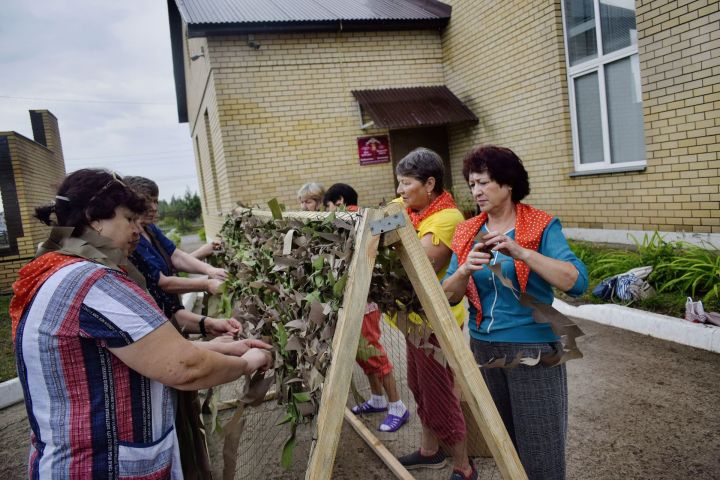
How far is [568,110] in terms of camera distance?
706 cm

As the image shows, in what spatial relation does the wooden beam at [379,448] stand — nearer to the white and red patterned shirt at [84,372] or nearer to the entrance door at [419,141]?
the white and red patterned shirt at [84,372]

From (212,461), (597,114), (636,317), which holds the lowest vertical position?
(212,461)

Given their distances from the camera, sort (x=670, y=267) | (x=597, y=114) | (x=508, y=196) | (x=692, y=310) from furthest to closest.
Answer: (x=597, y=114) → (x=670, y=267) → (x=692, y=310) → (x=508, y=196)

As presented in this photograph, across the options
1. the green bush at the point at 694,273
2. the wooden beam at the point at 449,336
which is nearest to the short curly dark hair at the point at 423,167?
the wooden beam at the point at 449,336

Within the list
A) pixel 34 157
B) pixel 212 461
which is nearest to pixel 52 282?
pixel 212 461

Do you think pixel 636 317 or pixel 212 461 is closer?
pixel 212 461

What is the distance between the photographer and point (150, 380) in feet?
5.29

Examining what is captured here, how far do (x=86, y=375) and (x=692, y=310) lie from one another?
178 inches

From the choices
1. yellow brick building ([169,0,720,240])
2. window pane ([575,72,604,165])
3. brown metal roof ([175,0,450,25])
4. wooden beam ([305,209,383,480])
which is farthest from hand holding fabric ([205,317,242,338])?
brown metal roof ([175,0,450,25])

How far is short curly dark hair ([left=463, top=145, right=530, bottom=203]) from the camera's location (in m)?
2.12

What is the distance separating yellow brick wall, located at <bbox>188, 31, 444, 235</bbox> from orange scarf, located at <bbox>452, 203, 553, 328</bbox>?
6.89 meters

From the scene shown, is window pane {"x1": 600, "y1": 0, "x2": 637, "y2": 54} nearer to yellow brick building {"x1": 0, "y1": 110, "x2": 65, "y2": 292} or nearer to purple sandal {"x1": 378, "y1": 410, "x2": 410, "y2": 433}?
purple sandal {"x1": 378, "y1": 410, "x2": 410, "y2": 433}

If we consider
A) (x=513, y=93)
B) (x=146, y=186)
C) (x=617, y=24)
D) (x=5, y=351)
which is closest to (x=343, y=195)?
(x=146, y=186)

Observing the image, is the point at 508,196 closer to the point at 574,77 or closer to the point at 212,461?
the point at 212,461
